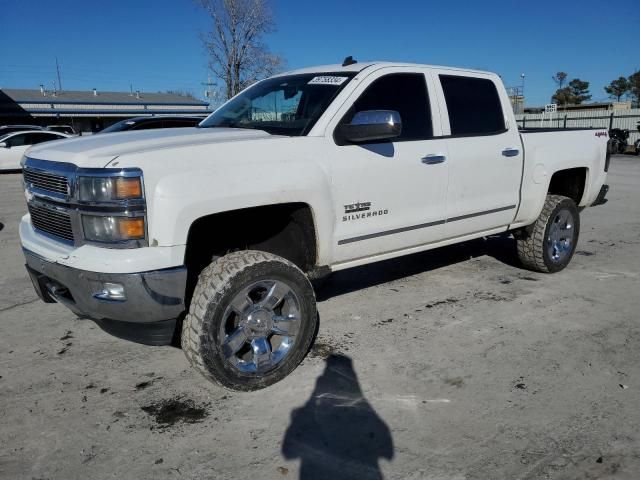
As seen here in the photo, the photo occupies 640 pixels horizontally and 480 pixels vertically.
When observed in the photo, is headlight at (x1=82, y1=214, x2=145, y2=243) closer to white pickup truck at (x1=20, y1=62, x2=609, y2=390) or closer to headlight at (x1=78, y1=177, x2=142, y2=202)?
white pickup truck at (x1=20, y1=62, x2=609, y2=390)

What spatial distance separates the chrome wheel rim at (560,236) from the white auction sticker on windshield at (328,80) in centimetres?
291

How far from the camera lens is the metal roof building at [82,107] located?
49250 millimetres

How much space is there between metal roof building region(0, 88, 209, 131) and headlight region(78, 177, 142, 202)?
4421cm

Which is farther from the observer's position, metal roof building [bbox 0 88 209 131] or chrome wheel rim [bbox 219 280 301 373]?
metal roof building [bbox 0 88 209 131]

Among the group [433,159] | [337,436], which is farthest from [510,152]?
[337,436]

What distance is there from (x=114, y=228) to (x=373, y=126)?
175 centimetres

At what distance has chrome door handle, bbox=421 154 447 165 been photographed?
4.24 m

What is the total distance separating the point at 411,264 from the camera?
6.40m

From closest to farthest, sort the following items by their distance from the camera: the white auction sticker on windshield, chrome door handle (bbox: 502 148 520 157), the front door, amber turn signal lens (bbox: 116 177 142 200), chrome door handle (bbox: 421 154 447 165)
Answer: amber turn signal lens (bbox: 116 177 142 200), the front door, the white auction sticker on windshield, chrome door handle (bbox: 421 154 447 165), chrome door handle (bbox: 502 148 520 157)

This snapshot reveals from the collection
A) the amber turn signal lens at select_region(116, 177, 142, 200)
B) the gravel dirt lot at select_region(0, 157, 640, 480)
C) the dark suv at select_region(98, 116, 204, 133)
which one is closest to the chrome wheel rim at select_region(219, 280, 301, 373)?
the gravel dirt lot at select_region(0, 157, 640, 480)

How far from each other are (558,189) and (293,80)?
3561 mm

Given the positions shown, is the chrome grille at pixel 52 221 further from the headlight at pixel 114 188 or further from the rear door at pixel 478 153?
the rear door at pixel 478 153

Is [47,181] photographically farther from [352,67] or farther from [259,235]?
[352,67]

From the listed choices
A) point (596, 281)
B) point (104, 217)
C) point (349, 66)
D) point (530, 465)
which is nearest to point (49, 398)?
point (104, 217)
